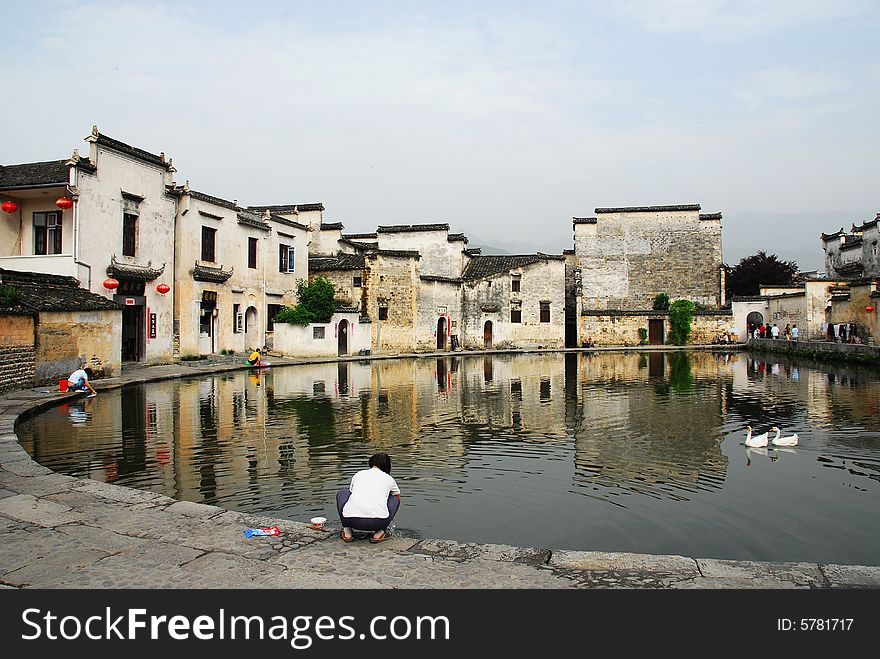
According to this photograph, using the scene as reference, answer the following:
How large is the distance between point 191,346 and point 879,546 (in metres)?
21.7

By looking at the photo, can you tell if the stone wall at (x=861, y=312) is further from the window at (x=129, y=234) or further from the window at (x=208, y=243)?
the window at (x=129, y=234)

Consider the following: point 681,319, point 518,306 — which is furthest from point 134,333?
point 681,319

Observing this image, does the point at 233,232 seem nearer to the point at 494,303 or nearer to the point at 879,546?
the point at 494,303

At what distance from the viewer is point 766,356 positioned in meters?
30.2

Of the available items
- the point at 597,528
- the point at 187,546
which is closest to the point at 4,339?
the point at 187,546

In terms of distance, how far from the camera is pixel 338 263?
32031 mm

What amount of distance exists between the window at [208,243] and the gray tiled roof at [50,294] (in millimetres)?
6577

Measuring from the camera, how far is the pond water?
585 centimetres

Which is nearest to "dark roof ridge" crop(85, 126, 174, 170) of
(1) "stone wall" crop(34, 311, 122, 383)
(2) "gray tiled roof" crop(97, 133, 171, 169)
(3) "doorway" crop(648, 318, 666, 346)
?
(2) "gray tiled roof" crop(97, 133, 171, 169)

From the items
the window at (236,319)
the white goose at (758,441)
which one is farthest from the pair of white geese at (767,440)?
the window at (236,319)

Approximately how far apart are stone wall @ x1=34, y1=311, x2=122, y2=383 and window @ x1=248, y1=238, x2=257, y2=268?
33.5 ft

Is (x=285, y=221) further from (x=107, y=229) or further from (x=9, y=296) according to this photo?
(x=9, y=296)

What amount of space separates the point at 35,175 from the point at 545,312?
2664 centimetres

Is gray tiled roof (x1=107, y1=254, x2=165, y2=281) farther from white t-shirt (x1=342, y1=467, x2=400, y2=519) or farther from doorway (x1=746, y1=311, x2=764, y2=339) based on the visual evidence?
doorway (x1=746, y1=311, x2=764, y2=339)
